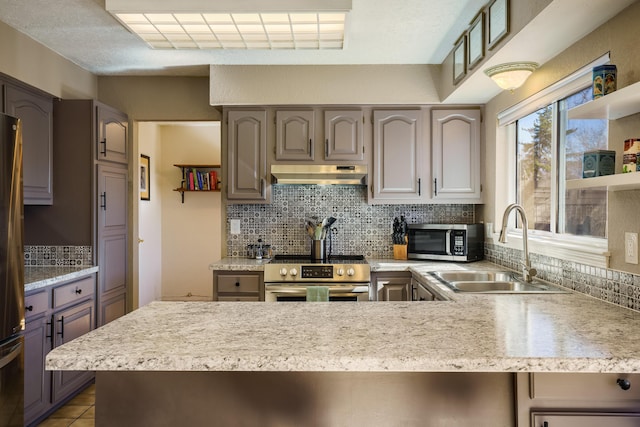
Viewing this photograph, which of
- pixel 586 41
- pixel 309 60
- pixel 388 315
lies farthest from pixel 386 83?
pixel 388 315

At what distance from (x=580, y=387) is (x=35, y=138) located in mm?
3345

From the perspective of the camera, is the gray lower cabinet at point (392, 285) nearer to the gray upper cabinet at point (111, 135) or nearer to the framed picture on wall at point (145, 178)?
the gray upper cabinet at point (111, 135)

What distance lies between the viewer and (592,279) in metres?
2.01

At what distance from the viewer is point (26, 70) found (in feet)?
9.80

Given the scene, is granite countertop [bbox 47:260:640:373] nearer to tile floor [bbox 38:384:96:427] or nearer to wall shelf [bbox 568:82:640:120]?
wall shelf [bbox 568:82:640:120]

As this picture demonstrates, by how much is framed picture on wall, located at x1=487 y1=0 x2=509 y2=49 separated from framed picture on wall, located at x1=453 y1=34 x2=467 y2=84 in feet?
1.45

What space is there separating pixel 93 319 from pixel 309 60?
255 cm

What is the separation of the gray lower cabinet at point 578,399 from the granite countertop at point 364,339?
0.38 ft

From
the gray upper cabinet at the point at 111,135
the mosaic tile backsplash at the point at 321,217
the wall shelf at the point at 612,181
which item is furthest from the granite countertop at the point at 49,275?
the wall shelf at the point at 612,181

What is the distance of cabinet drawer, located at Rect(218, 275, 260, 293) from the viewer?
335cm

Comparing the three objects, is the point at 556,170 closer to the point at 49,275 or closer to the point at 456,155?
the point at 456,155

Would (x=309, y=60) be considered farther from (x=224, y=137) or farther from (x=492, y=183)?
(x=492, y=183)

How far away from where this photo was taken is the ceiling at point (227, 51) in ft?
8.31

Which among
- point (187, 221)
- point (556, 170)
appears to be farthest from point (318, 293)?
point (187, 221)
